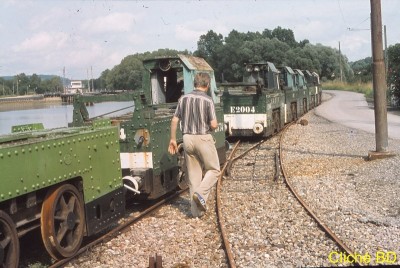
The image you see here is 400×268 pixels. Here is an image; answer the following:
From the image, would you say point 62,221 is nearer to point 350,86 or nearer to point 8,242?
point 8,242

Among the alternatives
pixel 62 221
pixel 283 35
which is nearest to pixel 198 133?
pixel 62 221

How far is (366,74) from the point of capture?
70500 millimetres

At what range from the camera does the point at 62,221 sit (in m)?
5.46

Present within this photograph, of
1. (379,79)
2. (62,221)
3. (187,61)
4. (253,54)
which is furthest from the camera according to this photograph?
(253,54)

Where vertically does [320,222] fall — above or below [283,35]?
below

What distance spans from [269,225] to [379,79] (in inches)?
259

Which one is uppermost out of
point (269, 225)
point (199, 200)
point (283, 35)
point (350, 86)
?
point (283, 35)

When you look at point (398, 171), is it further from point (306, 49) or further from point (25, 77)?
point (25, 77)

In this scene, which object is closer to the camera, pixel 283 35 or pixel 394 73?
pixel 394 73

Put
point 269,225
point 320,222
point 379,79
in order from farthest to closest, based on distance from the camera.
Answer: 1. point 379,79
2. point 269,225
3. point 320,222

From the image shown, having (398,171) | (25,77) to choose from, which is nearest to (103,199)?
(398,171)

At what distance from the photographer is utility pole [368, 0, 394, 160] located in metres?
12.1

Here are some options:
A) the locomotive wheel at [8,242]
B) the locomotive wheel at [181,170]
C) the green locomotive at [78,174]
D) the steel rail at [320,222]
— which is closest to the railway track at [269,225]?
the steel rail at [320,222]

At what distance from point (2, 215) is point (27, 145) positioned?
2.12 ft
